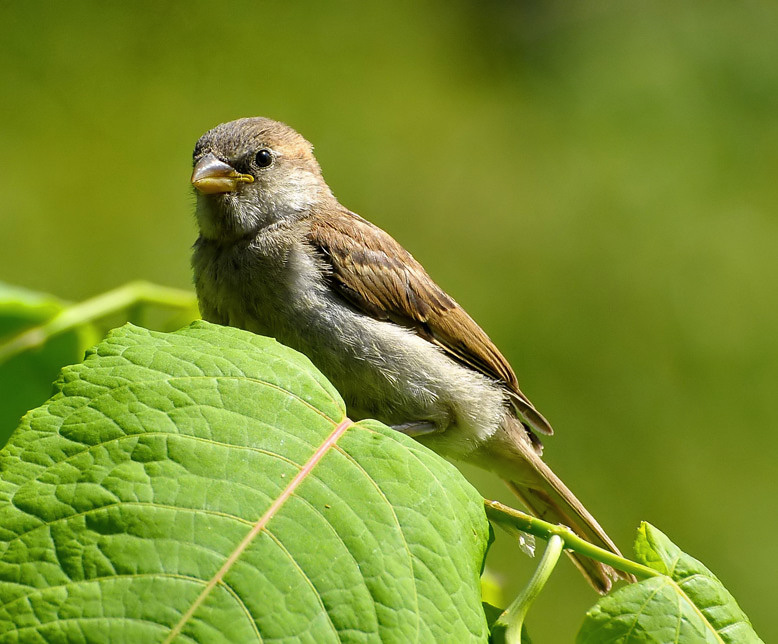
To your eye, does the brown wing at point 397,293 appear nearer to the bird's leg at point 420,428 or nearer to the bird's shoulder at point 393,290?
the bird's shoulder at point 393,290

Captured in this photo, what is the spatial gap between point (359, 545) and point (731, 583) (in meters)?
5.97

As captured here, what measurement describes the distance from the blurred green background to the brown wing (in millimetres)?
2935

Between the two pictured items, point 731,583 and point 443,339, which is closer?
point 443,339

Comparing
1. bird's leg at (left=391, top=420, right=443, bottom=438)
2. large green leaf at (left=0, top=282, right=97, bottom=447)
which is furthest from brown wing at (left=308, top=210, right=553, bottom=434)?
large green leaf at (left=0, top=282, right=97, bottom=447)

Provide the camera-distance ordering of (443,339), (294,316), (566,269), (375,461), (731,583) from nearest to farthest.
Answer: (375,461) → (294,316) → (443,339) → (731,583) → (566,269)

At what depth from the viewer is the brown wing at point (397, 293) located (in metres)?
2.70

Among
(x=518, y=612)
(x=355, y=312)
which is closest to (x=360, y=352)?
(x=355, y=312)

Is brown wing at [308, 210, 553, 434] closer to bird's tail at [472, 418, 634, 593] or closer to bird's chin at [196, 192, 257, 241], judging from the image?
bird's tail at [472, 418, 634, 593]

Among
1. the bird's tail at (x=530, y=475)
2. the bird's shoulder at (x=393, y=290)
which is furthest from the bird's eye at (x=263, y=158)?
the bird's tail at (x=530, y=475)

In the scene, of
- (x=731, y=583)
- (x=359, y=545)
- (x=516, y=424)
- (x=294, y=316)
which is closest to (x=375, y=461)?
(x=359, y=545)

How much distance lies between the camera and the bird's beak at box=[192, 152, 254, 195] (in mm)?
2891

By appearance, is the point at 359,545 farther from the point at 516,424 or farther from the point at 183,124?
the point at 183,124

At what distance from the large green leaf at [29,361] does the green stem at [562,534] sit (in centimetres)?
114

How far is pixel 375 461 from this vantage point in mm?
1214
